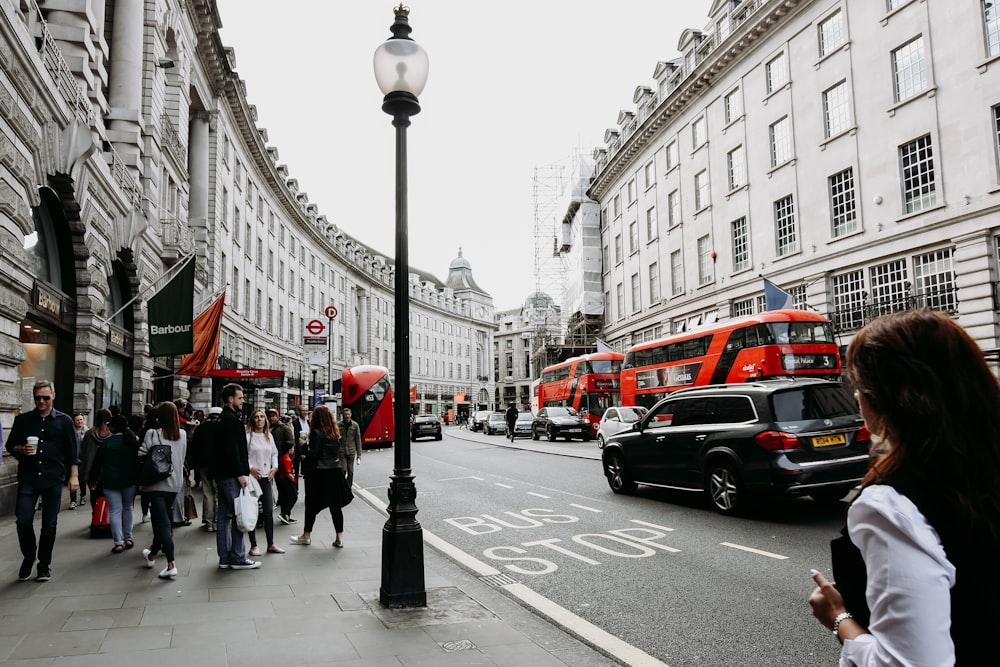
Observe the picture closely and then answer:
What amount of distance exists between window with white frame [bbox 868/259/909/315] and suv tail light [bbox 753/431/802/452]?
16.8 meters

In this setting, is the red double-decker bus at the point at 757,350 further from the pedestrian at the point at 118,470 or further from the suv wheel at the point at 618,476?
the pedestrian at the point at 118,470

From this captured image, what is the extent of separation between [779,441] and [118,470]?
814 centimetres

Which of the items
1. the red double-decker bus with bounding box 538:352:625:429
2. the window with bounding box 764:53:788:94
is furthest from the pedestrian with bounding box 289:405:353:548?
the window with bounding box 764:53:788:94

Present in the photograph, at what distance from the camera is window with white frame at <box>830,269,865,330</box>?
87.0 ft

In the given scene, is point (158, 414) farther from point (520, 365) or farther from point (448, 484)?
point (520, 365)

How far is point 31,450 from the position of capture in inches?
288

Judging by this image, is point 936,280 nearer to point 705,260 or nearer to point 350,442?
point 705,260

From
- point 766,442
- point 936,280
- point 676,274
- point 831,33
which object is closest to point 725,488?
point 766,442

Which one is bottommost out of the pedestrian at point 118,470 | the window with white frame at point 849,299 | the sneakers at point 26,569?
the sneakers at point 26,569

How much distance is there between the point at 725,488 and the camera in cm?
1053

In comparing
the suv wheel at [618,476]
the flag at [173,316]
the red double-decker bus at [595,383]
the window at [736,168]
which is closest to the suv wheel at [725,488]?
the suv wheel at [618,476]

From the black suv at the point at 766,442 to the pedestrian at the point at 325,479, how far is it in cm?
519

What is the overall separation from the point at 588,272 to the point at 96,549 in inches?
1869

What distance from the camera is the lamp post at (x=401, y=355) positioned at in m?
5.87
